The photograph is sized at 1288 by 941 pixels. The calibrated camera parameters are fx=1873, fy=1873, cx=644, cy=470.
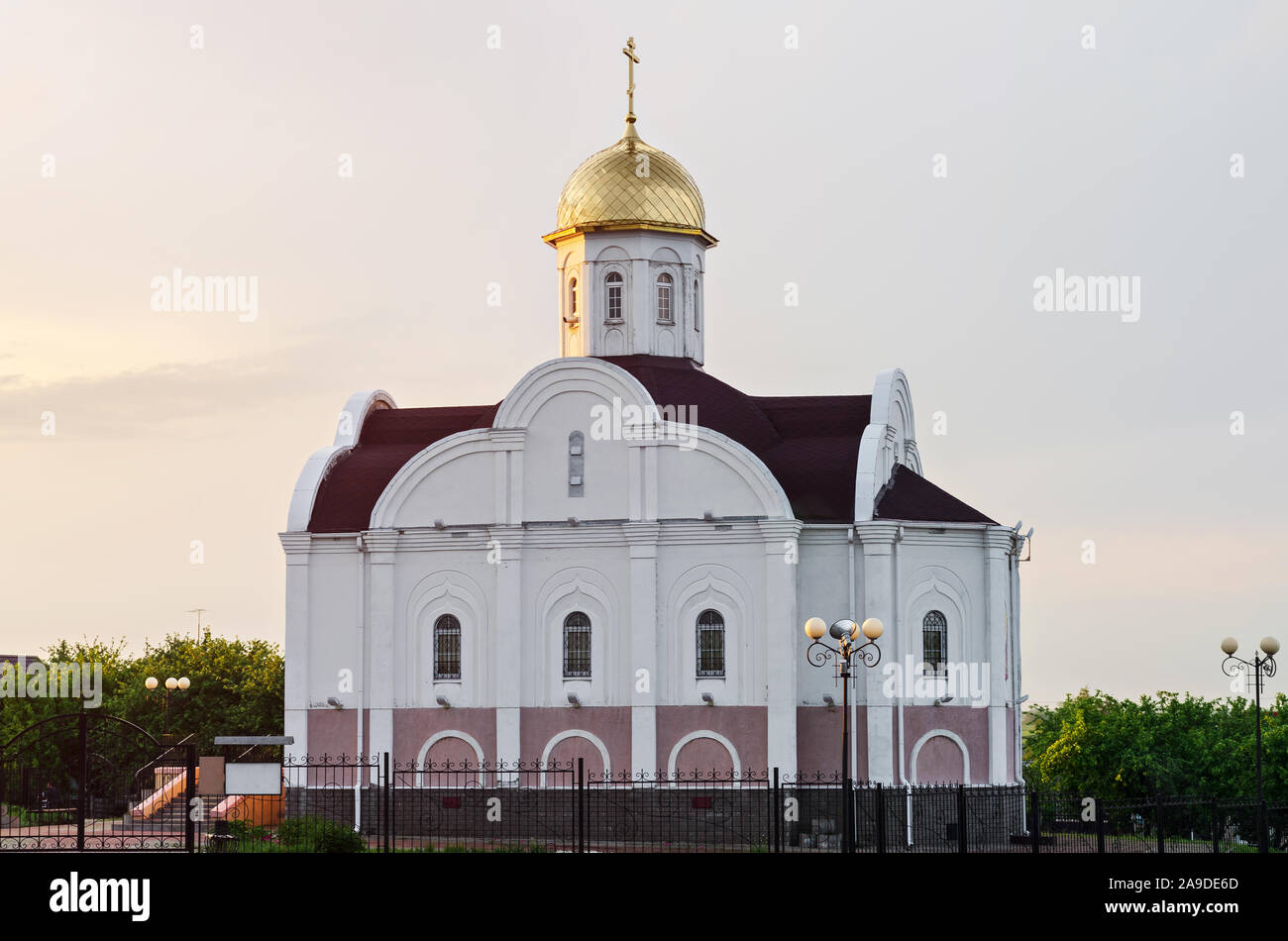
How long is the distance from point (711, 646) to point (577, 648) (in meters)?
2.67

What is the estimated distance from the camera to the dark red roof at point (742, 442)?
36.0 metres

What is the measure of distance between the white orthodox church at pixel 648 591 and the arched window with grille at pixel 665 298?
2154 millimetres

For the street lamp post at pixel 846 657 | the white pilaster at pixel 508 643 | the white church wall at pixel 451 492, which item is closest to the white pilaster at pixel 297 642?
the white church wall at pixel 451 492

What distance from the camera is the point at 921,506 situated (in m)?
35.8

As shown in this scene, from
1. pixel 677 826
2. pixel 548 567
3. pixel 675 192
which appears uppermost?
pixel 675 192

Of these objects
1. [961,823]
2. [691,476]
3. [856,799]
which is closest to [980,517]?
[691,476]

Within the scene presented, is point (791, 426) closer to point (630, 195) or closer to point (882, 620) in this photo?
point (882, 620)

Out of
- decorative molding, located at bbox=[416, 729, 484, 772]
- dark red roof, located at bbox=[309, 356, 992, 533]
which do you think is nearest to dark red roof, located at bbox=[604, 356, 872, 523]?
dark red roof, located at bbox=[309, 356, 992, 533]

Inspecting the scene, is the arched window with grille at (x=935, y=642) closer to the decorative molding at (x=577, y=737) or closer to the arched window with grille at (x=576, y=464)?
the decorative molding at (x=577, y=737)

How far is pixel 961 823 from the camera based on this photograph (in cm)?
2469

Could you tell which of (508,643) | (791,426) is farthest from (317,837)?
Result: (791,426)

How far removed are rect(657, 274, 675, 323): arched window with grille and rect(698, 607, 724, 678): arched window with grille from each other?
751cm
